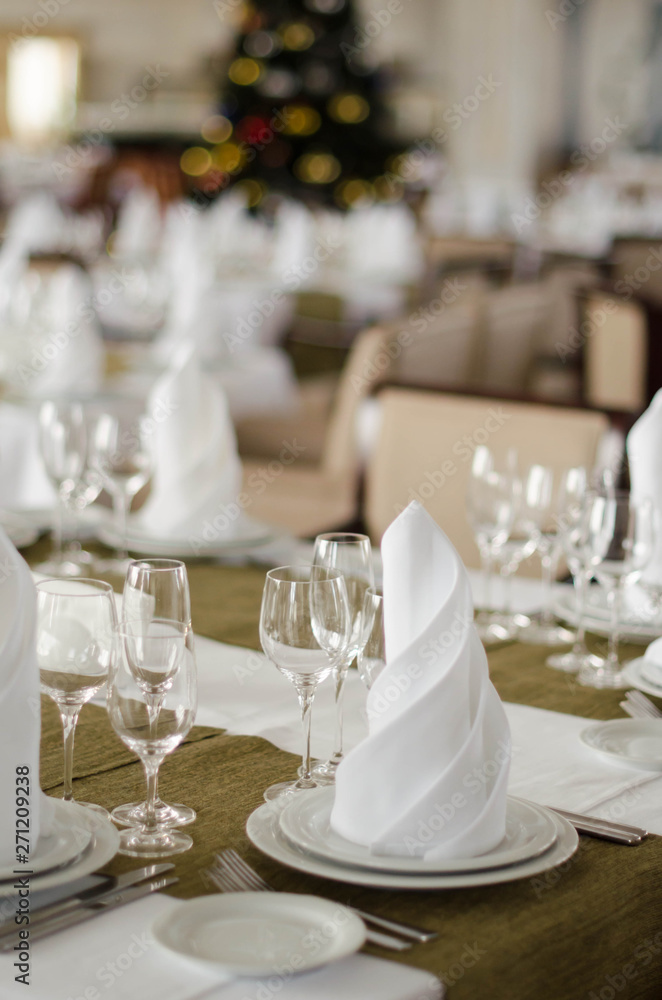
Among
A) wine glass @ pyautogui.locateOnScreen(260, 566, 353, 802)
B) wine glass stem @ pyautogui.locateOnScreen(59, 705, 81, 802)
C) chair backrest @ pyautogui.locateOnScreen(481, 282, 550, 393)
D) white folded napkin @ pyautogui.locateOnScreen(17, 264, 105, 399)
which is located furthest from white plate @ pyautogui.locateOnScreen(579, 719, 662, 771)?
chair backrest @ pyautogui.locateOnScreen(481, 282, 550, 393)

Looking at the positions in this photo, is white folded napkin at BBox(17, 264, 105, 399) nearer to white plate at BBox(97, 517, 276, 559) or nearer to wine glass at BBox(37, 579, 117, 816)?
white plate at BBox(97, 517, 276, 559)

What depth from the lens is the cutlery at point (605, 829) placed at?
3.72 ft

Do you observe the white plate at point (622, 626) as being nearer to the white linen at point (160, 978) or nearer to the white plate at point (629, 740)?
the white plate at point (629, 740)

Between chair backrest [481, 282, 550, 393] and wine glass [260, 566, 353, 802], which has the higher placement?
chair backrest [481, 282, 550, 393]

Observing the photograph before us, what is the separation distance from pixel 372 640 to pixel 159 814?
243 millimetres

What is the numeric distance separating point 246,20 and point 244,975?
1177 centimetres

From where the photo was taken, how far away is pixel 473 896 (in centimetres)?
101

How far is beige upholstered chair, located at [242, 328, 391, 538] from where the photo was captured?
3279 millimetres

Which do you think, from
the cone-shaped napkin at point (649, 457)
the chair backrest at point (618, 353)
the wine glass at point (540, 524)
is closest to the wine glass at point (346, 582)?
the wine glass at point (540, 524)

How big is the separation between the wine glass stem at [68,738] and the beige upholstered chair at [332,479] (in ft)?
6.41

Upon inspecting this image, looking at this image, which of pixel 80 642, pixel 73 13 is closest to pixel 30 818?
pixel 80 642

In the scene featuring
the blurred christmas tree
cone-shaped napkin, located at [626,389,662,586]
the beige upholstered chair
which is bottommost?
the beige upholstered chair

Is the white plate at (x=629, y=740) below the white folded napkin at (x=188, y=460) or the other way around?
below

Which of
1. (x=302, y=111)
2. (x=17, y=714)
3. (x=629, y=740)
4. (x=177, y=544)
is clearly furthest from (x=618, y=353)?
(x=302, y=111)
